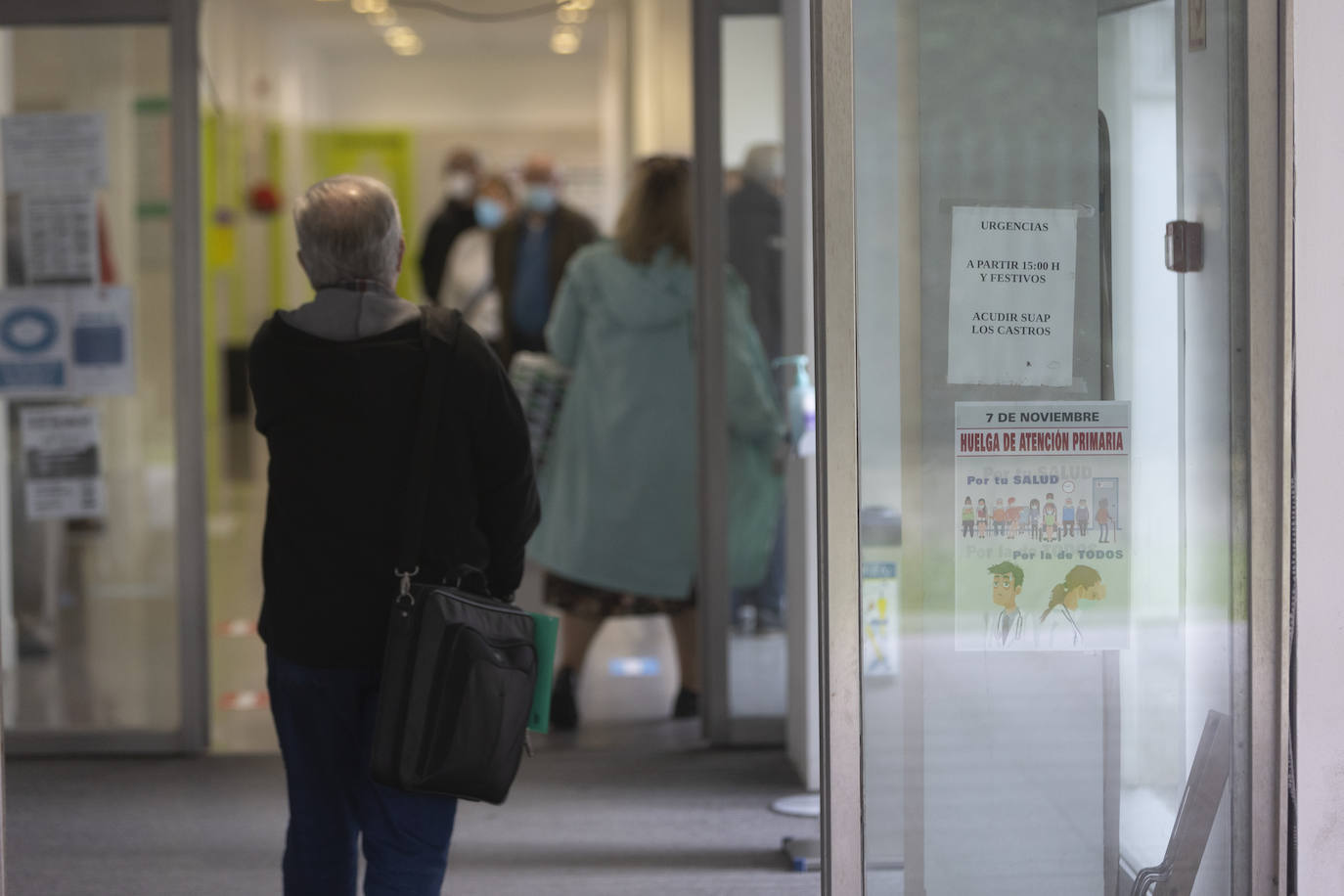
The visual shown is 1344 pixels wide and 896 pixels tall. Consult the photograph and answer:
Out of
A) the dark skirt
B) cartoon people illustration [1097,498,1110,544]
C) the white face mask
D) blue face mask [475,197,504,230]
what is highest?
the white face mask

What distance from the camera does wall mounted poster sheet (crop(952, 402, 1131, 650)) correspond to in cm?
234

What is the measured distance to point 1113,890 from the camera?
2.46 m

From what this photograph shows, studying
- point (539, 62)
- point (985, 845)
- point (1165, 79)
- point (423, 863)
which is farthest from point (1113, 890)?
point (539, 62)

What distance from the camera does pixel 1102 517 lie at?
2383 mm

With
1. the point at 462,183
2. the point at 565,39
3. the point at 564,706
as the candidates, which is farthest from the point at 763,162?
the point at 565,39

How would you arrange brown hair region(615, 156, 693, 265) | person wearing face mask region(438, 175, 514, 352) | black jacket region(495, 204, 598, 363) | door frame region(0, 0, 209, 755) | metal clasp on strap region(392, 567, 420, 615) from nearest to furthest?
metal clasp on strap region(392, 567, 420, 615)
door frame region(0, 0, 209, 755)
brown hair region(615, 156, 693, 265)
black jacket region(495, 204, 598, 363)
person wearing face mask region(438, 175, 514, 352)

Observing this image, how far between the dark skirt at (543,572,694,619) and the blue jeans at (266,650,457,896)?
7.48 feet

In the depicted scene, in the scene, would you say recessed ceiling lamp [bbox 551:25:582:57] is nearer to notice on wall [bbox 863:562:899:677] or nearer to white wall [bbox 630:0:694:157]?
white wall [bbox 630:0:694:157]

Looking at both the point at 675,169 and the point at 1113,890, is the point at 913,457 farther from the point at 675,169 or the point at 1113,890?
the point at 675,169

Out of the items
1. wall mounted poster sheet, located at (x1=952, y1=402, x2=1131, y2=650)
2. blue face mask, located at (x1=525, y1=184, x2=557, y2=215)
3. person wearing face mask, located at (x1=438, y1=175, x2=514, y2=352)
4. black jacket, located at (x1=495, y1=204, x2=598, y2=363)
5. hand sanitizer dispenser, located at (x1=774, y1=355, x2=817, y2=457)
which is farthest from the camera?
person wearing face mask, located at (x1=438, y1=175, x2=514, y2=352)

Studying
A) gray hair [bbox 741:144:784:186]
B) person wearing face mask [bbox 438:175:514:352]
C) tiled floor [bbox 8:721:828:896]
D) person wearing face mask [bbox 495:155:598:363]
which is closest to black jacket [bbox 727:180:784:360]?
gray hair [bbox 741:144:784:186]

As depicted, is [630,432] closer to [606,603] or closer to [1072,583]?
[606,603]

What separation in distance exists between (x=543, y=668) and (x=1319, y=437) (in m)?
1.29

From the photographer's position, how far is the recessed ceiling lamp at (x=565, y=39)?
12.9 metres
